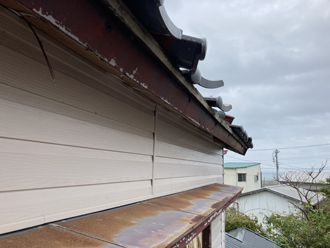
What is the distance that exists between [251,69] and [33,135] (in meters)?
38.0

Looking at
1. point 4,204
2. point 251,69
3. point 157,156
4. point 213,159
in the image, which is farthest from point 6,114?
point 251,69

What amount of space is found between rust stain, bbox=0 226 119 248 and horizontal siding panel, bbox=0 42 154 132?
2.06 feet

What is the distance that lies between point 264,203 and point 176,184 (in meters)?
18.3

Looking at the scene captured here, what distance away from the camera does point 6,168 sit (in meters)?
0.88

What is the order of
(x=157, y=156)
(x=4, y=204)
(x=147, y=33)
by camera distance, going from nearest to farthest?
(x=4, y=204) → (x=147, y=33) → (x=157, y=156)

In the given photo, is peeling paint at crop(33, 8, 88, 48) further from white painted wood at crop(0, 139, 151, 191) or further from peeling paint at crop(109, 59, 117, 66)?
white painted wood at crop(0, 139, 151, 191)

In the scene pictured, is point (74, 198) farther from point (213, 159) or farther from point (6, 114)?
point (213, 159)

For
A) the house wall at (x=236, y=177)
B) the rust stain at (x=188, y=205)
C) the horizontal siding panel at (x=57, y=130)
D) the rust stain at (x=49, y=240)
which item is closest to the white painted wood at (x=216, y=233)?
the rust stain at (x=188, y=205)

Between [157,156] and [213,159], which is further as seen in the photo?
[213,159]

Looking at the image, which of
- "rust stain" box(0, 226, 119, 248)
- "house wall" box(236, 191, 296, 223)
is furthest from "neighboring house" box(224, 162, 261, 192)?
"rust stain" box(0, 226, 119, 248)

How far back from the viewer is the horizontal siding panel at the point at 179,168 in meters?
2.11

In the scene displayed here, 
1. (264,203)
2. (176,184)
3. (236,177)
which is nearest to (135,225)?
(176,184)

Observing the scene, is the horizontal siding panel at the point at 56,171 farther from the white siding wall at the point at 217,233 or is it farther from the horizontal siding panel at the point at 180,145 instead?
the white siding wall at the point at 217,233

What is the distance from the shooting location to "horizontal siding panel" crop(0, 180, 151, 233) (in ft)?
2.87
